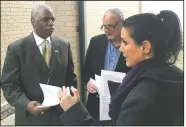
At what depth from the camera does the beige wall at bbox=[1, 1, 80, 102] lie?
255 centimetres

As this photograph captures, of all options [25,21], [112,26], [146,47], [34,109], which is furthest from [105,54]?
[146,47]

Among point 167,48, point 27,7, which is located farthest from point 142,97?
point 27,7

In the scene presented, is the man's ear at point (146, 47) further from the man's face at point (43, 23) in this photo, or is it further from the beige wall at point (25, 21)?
the beige wall at point (25, 21)

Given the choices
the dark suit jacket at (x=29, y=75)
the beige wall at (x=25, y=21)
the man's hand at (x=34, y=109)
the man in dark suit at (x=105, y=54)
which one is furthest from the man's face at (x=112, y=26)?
the man's hand at (x=34, y=109)

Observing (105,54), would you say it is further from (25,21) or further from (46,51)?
(25,21)

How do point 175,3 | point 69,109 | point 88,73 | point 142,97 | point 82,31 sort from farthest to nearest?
1. point 82,31
2. point 175,3
3. point 88,73
4. point 69,109
5. point 142,97

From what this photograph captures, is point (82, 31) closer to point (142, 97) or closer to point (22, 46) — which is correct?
point (22, 46)

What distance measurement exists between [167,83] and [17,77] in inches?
43.1

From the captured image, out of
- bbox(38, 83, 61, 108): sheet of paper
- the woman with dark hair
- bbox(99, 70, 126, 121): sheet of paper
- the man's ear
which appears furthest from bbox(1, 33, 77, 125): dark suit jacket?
the man's ear

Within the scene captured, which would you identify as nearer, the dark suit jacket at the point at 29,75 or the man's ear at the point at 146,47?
the man's ear at the point at 146,47

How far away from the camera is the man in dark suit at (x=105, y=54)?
2.03 meters

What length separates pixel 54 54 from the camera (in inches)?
76.8

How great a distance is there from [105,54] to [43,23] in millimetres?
545

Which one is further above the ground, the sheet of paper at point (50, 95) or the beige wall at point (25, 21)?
the beige wall at point (25, 21)
